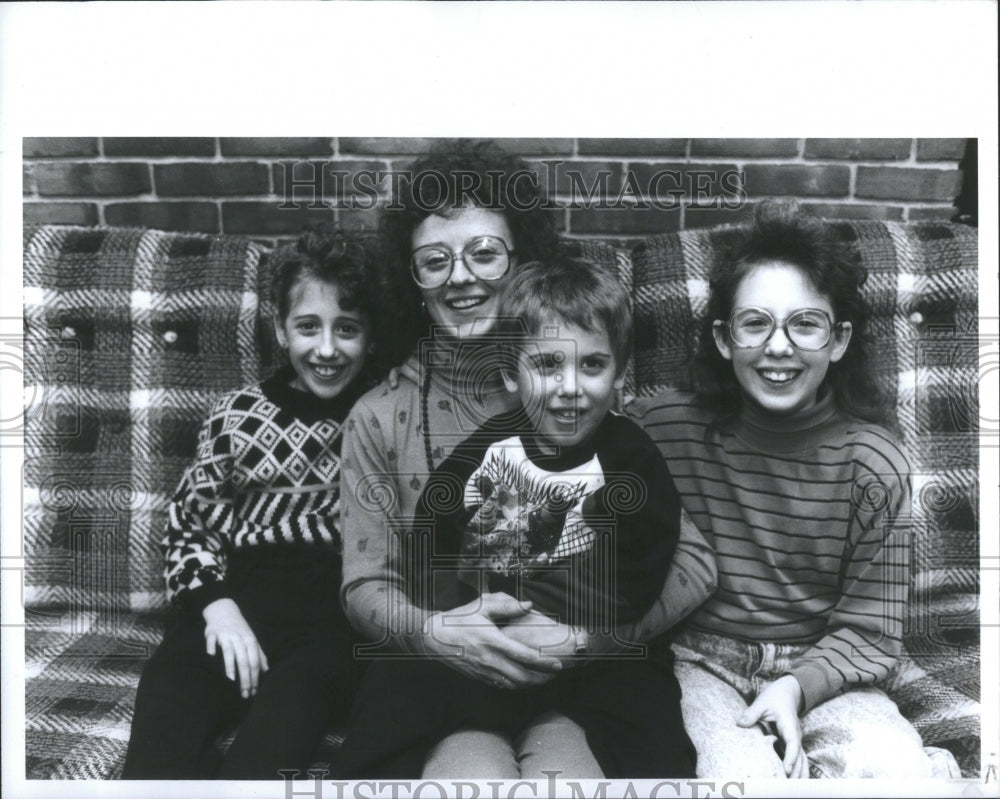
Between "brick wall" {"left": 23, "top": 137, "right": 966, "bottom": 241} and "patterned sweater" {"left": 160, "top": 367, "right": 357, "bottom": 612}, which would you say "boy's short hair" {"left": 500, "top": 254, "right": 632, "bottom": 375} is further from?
"patterned sweater" {"left": 160, "top": 367, "right": 357, "bottom": 612}

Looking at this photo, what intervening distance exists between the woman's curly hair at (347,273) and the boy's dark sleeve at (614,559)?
0.41 meters

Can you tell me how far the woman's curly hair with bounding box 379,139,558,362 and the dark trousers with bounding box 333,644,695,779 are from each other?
1.80 ft

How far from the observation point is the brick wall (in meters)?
1.77

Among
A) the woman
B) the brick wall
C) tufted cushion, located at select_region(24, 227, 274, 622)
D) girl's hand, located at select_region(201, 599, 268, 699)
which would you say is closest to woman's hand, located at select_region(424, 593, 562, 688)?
the woman

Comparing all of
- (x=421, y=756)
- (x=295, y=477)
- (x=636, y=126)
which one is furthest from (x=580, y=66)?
(x=421, y=756)

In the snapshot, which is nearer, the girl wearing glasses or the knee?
the knee

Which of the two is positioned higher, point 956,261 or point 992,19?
point 992,19

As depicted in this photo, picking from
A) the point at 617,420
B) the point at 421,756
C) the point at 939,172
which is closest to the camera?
the point at 421,756

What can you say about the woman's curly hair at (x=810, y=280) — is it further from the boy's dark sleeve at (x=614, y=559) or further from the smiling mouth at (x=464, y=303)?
the smiling mouth at (x=464, y=303)

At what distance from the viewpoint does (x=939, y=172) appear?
5.96 ft

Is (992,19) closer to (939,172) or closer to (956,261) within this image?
(939,172)

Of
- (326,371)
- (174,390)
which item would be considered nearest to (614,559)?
(326,371)

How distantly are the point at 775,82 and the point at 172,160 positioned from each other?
1.07m

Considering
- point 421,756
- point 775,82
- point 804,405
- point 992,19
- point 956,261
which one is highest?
→ point 992,19
